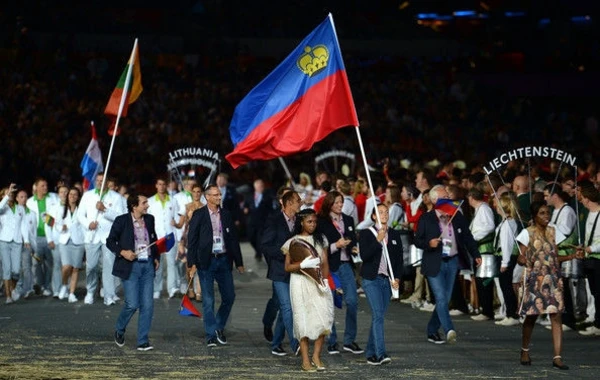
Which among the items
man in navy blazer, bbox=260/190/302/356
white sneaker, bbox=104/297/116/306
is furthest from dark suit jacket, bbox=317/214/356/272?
white sneaker, bbox=104/297/116/306

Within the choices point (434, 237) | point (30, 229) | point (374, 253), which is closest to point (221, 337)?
point (374, 253)

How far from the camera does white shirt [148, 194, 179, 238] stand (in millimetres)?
22312

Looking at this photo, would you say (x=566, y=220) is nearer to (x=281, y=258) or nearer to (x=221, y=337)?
(x=281, y=258)

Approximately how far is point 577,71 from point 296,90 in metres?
26.5

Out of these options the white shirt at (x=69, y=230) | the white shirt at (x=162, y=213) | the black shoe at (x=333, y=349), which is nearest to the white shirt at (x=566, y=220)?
the black shoe at (x=333, y=349)

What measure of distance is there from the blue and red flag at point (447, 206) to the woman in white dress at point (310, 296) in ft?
8.72

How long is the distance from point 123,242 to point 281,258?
7.77ft

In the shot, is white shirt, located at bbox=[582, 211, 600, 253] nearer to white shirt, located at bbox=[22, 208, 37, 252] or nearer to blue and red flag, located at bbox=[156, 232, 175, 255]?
blue and red flag, located at bbox=[156, 232, 175, 255]

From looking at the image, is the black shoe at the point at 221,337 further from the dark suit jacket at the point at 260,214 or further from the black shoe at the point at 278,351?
the dark suit jacket at the point at 260,214

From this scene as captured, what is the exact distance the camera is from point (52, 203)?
74.0 feet

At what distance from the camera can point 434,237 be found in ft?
54.5

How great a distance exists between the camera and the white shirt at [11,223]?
70.4 feet

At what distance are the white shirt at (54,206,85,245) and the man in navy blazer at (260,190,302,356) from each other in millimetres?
7148

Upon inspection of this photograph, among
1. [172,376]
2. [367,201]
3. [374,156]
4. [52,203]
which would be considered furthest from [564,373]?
[374,156]
